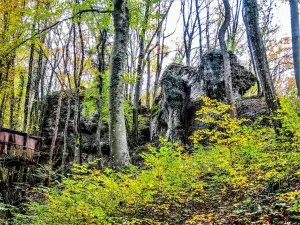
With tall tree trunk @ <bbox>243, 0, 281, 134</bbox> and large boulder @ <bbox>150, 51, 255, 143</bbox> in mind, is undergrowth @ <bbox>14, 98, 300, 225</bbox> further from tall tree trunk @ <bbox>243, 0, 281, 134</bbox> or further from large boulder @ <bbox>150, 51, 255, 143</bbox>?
large boulder @ <bbox>150, 51, 255, 143</bbox>

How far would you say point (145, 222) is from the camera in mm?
3744

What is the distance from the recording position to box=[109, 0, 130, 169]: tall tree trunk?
17.7 ft

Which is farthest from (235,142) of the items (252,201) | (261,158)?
(252,201)

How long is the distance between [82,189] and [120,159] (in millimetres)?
1192

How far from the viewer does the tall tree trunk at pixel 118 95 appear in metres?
5.39

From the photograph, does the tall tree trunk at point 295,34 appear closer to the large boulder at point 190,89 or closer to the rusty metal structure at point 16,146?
the large boulder at point 190,89

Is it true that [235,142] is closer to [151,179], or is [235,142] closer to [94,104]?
[151,179]

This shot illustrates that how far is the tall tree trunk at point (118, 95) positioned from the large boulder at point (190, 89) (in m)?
5.37

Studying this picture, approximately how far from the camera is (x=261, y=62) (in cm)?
519

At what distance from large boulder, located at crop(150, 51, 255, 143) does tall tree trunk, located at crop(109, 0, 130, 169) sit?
537cm

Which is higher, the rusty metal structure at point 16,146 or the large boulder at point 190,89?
the large boulder at point 190,89

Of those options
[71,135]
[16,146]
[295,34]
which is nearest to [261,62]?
[295,34]

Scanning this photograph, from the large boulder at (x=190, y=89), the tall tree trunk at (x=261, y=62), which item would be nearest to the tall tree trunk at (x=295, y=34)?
the large boulder at (x=190, y=89)

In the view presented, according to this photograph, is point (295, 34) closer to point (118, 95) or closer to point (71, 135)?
point (118, 95)
